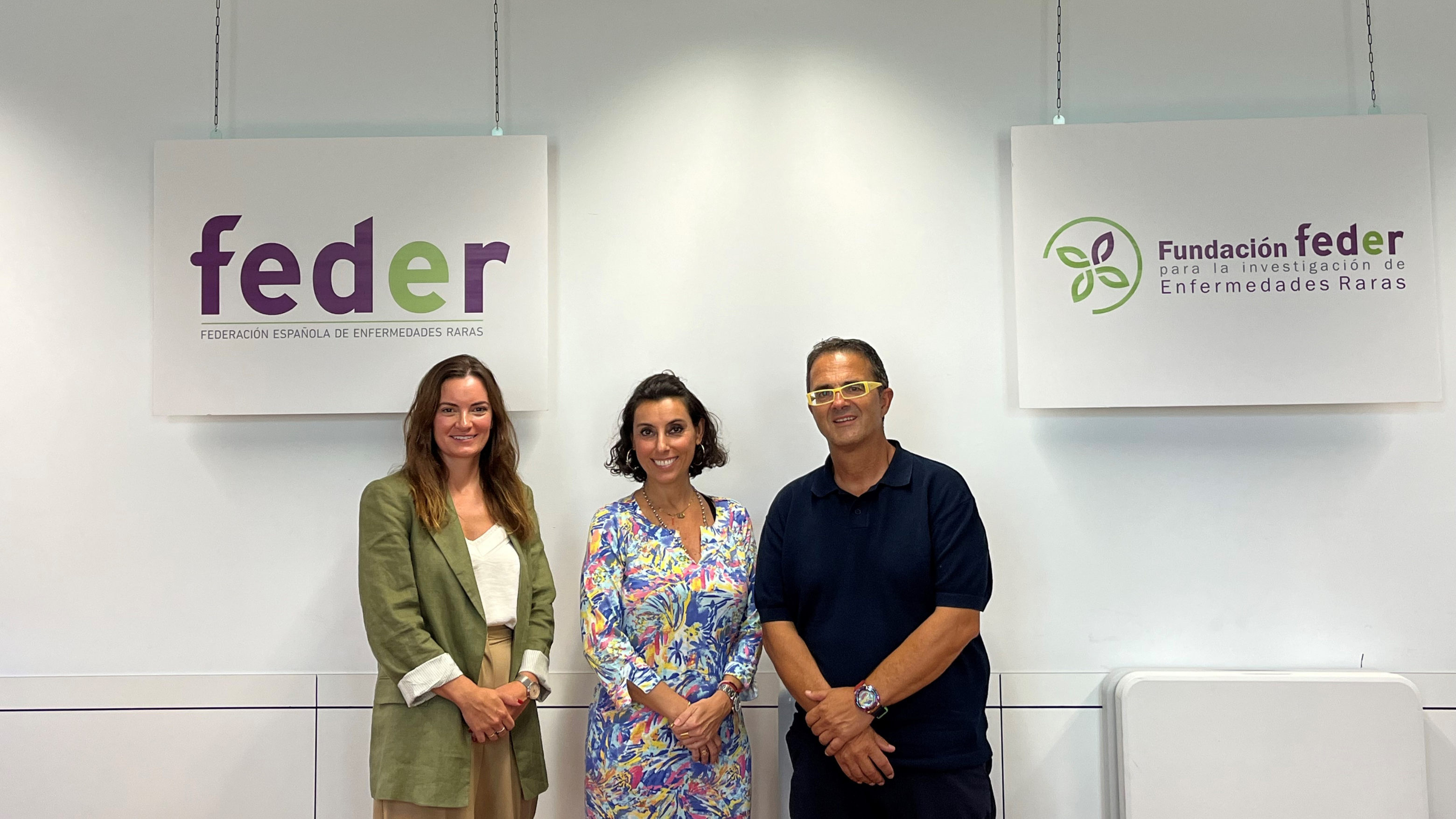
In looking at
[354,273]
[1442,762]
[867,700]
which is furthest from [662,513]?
[1442,762]

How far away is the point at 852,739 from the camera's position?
2105 millimetres

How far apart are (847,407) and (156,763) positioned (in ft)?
7.39

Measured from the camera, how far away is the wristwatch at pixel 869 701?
6.83 feet

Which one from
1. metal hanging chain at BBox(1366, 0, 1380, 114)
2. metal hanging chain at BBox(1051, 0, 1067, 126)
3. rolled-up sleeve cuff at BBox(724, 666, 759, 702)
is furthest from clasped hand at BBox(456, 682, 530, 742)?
metal hanging chain at BBox(1366, 0, 1380, 114)

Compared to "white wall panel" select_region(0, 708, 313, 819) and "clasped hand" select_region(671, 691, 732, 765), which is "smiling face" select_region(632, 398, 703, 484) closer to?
"clasped hand" select_region(671, 691, 732, 765)

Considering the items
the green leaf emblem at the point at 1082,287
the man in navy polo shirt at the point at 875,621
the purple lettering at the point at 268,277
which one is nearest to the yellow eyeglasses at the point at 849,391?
the man in navy polo shirt at the point at 875,621

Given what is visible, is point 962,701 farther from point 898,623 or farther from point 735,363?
point 735,363

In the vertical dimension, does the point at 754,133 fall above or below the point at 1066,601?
above

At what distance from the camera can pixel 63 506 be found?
2.79 meters

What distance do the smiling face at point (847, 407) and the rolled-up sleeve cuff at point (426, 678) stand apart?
1044mm

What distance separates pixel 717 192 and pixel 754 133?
22cm

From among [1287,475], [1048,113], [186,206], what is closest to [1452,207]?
[1287,475]

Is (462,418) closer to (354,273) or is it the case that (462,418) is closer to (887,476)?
(354,273)

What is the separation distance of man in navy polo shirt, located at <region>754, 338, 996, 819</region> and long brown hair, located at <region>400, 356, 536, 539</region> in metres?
0.67
